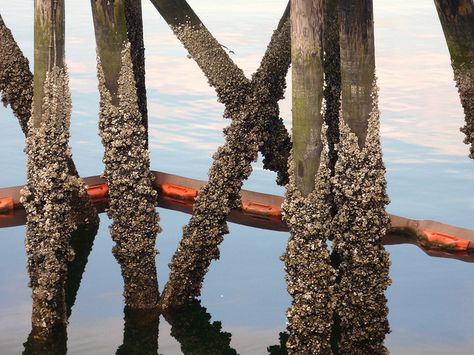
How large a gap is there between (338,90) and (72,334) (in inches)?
117

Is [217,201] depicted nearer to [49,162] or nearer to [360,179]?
[49,162]

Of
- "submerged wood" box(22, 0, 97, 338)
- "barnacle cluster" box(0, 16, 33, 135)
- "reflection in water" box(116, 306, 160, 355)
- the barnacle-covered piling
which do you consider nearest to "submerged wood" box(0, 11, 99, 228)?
"barnacle cluster" box(0, 16, 33, 135)

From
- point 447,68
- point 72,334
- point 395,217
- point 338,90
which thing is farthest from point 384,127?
point 72,334

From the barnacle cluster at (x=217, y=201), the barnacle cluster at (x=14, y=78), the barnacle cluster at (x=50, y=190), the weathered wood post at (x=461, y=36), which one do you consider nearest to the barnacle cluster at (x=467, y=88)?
the weathered wood post at (x=461, y=36)

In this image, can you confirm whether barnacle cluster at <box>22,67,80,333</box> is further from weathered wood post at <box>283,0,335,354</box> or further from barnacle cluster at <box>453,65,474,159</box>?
barnacle cluster at <box>453,65,474,159</box>

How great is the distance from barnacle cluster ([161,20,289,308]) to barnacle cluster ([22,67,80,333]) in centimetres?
106

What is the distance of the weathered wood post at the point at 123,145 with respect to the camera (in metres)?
10.1

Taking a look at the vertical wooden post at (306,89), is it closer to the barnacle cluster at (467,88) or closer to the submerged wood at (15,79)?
the barnacle cluster at (467,88)

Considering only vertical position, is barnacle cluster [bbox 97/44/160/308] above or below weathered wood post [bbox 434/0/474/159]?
below

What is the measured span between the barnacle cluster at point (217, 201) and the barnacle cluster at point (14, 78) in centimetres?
236

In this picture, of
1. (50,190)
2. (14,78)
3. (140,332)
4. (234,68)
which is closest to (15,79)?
(14,78)

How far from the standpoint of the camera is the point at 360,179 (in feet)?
29.9

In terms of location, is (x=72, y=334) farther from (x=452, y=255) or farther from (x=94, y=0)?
(x=452, y=255)

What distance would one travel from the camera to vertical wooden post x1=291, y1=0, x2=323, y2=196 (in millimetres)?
8852
